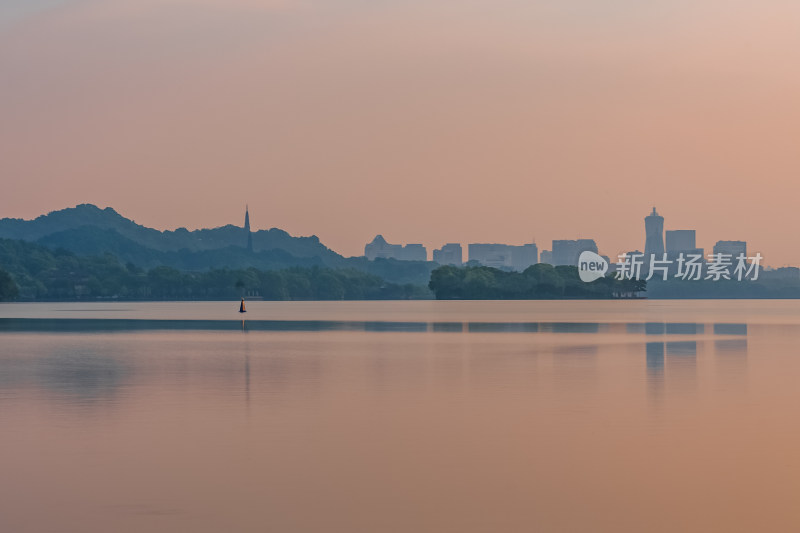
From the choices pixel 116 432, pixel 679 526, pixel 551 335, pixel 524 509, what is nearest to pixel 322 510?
pixel 524 509

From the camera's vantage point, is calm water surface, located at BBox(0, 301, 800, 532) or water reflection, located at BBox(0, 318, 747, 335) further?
water reflection, located at BBox(0, 318, 747, 335)

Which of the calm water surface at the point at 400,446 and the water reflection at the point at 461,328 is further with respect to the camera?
the water reflection at the point at 461,328

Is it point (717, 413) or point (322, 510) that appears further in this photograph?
point (717, 413)

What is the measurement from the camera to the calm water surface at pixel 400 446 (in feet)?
49.8

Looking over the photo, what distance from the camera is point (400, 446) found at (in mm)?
21516

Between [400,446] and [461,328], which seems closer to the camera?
[400,446]

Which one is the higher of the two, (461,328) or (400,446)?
(400,446)

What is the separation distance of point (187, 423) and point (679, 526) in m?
13.3

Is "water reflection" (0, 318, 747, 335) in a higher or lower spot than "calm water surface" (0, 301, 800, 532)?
lower

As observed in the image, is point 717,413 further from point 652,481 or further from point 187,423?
point 187,423

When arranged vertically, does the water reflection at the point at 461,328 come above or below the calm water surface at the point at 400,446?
below

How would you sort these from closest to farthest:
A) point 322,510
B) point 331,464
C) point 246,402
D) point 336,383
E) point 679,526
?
point 679,526 → point 322,510 → point 331,464 → point 246,402 → point 336,383

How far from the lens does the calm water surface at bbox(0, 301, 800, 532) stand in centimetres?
1518

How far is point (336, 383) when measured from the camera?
35125mm
